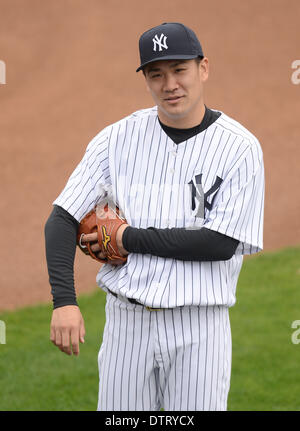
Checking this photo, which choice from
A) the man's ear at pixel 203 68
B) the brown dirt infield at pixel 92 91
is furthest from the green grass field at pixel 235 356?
the man's ear at pixel 203 68

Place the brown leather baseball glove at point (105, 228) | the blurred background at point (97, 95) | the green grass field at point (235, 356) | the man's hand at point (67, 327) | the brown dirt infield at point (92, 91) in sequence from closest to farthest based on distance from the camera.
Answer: the man's hand at point (67, 327) < the brown leather baseball glove at point (105, 228) < the green grass field at point (235, 356) < the blurred background at point (97, 95) < the brown dirt infield at point (92, 91)

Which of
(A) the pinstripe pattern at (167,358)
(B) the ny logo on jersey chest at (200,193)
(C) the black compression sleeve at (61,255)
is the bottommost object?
(A) the pinstripe pattern at (167,358)

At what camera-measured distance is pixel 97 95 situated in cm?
1075

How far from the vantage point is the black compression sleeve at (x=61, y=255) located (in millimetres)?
2332

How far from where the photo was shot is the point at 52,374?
463 centimetres

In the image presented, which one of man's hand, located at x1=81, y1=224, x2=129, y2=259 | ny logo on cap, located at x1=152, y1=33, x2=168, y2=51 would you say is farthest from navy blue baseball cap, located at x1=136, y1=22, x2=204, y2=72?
man's hand, located at x1=81, y1=224, x2=129, y2=259

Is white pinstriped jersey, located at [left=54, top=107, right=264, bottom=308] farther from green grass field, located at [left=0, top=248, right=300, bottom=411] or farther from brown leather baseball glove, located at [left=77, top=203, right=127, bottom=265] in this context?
green grass field, located at [left=0, top=248, right=300, bottom=411]

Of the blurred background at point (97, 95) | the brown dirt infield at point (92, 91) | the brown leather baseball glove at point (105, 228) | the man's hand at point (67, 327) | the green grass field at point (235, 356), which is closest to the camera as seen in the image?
the man's hand at point (67, 327)

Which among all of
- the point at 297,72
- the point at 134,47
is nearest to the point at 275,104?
the point at 297,72

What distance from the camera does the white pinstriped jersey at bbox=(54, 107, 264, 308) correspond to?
7.66 ft

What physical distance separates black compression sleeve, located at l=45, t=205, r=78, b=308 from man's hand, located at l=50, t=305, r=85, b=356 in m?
0.03

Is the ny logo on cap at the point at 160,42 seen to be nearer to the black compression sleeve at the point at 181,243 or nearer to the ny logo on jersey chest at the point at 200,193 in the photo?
the ny logo on jersey chest at the point at 200,193

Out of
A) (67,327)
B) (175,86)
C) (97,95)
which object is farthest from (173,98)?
(97,95)

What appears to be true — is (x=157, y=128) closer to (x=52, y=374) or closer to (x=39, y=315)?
(x=52, y=374)
